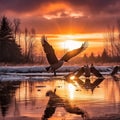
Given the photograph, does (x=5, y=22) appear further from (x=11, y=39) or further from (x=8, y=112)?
(x=8, y=112)

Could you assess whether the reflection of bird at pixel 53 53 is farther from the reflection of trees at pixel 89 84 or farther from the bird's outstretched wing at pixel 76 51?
the reflection of trees at pixel 89 84

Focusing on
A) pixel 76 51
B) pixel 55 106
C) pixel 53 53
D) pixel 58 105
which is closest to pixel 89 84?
pixel 76 51

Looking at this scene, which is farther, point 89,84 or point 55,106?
point 89,84

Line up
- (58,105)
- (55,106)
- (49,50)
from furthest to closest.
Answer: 1. (49,50)
2. (58,105)
3. (55,106)

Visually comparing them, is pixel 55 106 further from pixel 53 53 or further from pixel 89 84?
pixel 53 53

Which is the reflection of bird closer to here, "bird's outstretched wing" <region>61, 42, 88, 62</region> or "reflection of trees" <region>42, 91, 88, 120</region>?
"bird's outstretched wing" <region>61, 42, 88, 62</region>

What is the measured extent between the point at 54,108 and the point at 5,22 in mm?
76250

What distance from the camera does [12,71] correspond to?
152 feet

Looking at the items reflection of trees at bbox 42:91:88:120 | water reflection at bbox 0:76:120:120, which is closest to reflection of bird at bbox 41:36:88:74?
water reflection at bbox 0:76:120:120

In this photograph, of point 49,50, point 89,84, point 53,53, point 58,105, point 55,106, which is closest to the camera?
point 55,106

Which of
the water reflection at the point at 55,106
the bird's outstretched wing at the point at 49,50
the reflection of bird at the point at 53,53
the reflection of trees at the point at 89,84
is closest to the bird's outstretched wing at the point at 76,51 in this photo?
the reflection of bird at the point at 53,53

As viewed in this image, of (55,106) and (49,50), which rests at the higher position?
(49,50)

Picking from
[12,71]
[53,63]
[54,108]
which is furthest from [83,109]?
[12,71]

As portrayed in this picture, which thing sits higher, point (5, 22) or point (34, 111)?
point (5, 22)
